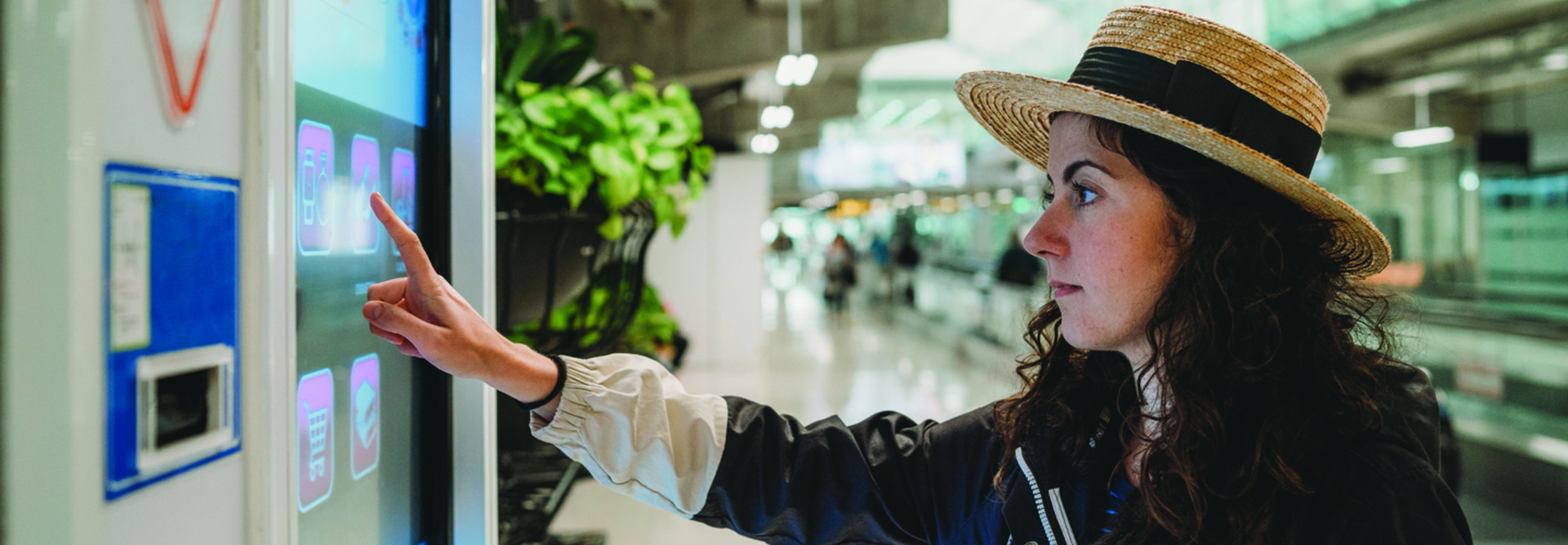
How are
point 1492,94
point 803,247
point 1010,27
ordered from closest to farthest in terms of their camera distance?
1. point 1492,94
2. point 1010,27
3. point 803,247

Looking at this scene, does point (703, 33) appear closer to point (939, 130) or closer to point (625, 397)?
point (625, 397)

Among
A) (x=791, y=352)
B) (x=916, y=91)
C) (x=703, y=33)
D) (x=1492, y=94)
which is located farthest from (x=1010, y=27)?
(x=703, y=33)

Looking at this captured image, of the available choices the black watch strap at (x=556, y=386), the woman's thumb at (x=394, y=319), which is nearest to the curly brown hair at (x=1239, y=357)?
the black watch strap at (x=556, y=386)

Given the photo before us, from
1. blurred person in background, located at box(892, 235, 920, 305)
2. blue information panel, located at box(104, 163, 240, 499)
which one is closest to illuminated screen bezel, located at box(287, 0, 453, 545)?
blue information panel, located at box(104, 163, 240, 499)

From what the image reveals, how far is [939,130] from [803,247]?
950 inches

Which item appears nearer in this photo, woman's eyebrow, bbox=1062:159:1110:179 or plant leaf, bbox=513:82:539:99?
woman's eyebrow, bbox=1062:159:1110:179

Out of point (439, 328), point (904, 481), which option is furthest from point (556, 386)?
point (904, 481)

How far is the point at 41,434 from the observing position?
437mm

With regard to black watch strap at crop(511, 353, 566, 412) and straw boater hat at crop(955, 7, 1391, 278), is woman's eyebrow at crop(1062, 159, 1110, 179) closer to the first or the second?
straw boater hat at crop(955, 7, 1391, 278)

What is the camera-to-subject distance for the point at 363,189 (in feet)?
3.18

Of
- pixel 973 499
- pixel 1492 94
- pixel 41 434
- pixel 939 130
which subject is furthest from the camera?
pixel 939 130

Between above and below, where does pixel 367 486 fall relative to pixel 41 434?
below

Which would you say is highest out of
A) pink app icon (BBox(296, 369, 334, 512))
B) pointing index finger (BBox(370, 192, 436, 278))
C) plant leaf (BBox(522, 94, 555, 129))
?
plant leaf (BBox(522, 94, 555, 129))

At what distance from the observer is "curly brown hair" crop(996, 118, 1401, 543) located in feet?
3.16
